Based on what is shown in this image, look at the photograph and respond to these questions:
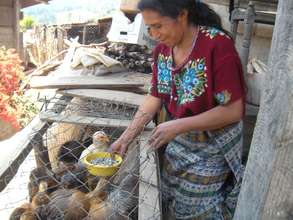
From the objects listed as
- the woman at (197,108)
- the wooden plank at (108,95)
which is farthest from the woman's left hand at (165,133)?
the wooden plank at (108,95)

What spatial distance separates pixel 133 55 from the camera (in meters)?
5.09

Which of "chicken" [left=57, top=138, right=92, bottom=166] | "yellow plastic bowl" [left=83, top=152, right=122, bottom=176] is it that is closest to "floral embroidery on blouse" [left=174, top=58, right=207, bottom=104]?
"yellow plastic bowl" [left=83, top=152, right=122, bottom=176]

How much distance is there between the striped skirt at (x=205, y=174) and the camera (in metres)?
2.22

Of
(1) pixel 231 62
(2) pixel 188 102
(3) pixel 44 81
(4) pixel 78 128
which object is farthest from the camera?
(3) pixel 44 81

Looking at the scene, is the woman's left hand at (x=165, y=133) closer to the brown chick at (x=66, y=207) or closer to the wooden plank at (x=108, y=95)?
the brown chick at (x=66, y=207)

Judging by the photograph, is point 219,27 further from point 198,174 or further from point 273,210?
point 273,210

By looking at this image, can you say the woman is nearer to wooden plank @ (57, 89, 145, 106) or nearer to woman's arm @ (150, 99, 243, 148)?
woman's arm @ (150, 99, 243, 148)

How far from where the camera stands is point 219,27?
2264mm

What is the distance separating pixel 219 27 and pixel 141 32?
2.72 metres

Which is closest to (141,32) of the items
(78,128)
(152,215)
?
(78,128)

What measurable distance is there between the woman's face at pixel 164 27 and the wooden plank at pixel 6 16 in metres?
9.62

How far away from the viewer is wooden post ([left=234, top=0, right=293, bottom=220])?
4.06ft

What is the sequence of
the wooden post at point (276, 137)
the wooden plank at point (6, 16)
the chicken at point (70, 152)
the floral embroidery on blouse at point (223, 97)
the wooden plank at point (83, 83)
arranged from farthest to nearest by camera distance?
the wooden plank at point (6, 16) < the wooden plank at point (83, 83) < the chicken at point (70, 152) < the floral embroidery on blouse at point (223, 97) < the wooden post at point (276, 137)

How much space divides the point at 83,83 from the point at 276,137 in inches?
106
